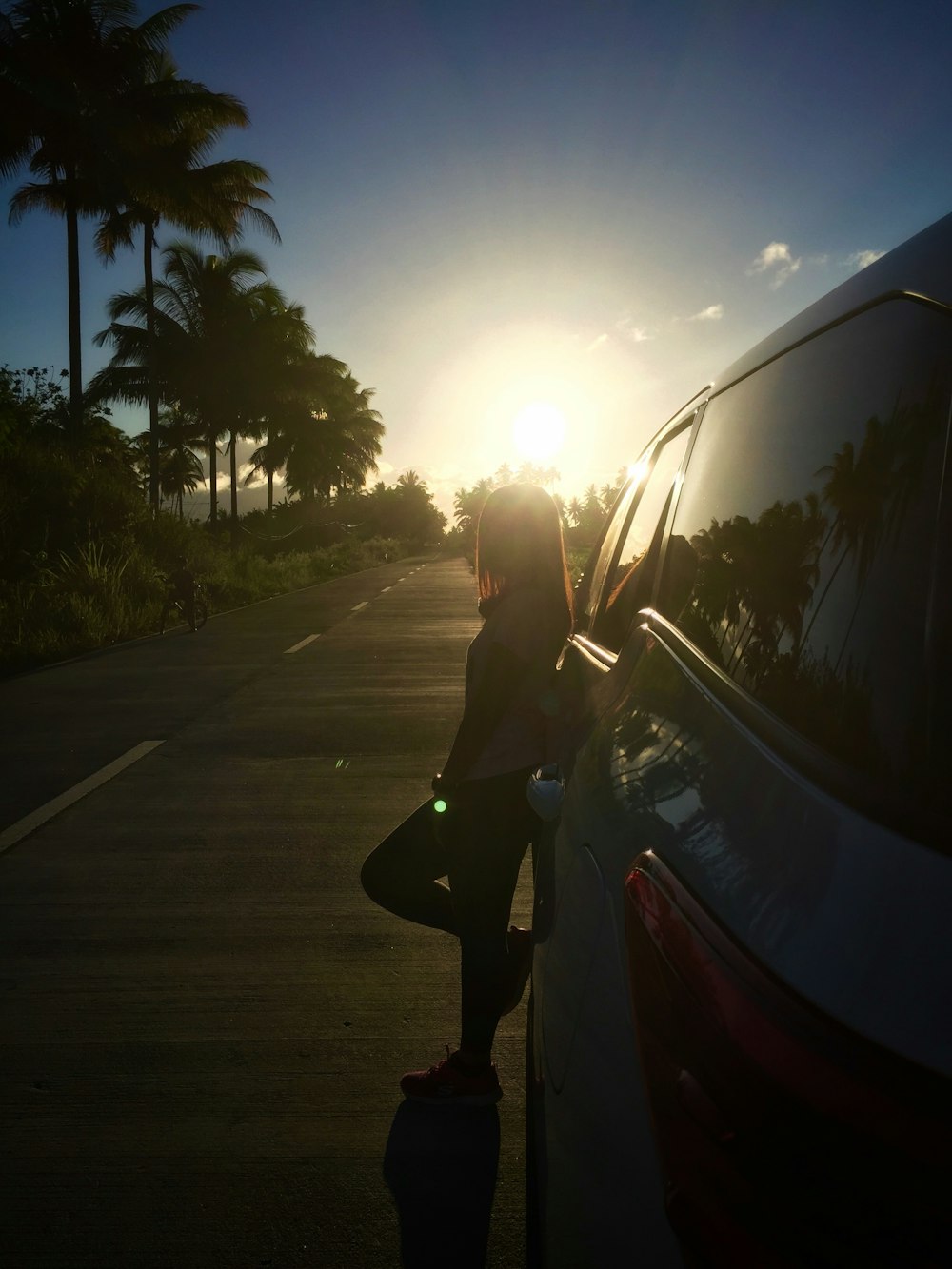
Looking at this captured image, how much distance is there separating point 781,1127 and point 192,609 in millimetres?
18244

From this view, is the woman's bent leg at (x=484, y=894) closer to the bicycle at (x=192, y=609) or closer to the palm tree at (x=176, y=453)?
the bicycle at (x=192, y=609)

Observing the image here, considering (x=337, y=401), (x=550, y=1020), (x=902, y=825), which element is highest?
(x=337, y=401)

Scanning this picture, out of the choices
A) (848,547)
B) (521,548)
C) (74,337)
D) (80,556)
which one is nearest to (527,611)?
(521,548)

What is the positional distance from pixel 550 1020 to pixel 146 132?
2862 cm

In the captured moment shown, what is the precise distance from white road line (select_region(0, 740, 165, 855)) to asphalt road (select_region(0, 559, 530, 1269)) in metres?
0.04

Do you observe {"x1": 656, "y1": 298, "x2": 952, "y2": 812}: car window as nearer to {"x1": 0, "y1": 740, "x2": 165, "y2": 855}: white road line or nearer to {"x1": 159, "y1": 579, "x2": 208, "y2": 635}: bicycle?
{"x1": 0, "y1": 740, "x2": 165, "y2": 855}: white road line

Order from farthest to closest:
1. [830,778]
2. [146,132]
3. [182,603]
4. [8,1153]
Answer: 1. [146,132]
2. [182,603]
3. [8,1153]
4. [830,778]

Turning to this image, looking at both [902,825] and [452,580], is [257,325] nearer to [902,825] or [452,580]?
[452,580]

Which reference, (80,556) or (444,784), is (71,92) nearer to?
(80,556)

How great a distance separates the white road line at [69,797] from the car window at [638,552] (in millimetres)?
3776

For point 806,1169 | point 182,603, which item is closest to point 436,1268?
point 806,1169

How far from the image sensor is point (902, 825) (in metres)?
0.92

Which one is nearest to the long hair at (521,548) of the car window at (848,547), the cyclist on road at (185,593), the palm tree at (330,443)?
the car window at (848,547)

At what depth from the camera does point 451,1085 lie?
2.95 metres
